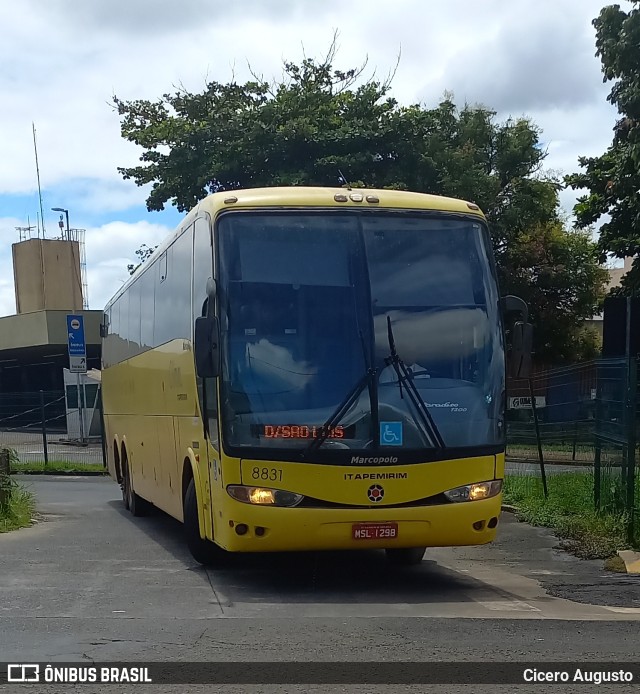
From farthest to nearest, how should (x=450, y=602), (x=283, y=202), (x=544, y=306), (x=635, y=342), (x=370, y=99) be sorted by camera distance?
(x=544, y=306)
(x=370, y=99)
(x=635, y=342)
(x=283, y=202)
(x=450, y=602)

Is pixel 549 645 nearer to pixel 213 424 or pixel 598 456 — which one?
pixel 213 424

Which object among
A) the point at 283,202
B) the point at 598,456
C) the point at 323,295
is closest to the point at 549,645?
the point at 323,295

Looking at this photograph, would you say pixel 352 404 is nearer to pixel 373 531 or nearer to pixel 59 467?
pixel 373 531

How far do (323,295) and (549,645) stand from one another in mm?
3688

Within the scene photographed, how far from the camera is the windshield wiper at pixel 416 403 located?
8.80 metres

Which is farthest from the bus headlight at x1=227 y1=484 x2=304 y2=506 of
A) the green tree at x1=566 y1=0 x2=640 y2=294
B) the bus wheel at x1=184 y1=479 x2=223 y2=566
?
the green tree at x1=566 y1=0 x2=640 y2=294

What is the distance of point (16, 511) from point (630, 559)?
27.0 ft

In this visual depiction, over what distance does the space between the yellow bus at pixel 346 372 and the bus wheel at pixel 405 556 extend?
1.49m

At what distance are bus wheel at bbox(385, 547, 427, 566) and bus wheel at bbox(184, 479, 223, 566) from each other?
1.80m

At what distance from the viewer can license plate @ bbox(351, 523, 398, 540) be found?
8688 mm

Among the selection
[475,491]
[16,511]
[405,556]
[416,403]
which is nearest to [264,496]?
[416,403]

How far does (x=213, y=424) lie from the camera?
9125 millimetres

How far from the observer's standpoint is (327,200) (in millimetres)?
9422

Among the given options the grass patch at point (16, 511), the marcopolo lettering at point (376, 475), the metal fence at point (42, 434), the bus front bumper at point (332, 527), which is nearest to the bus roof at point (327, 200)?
the marcopolo lettering at point (376, 475)
